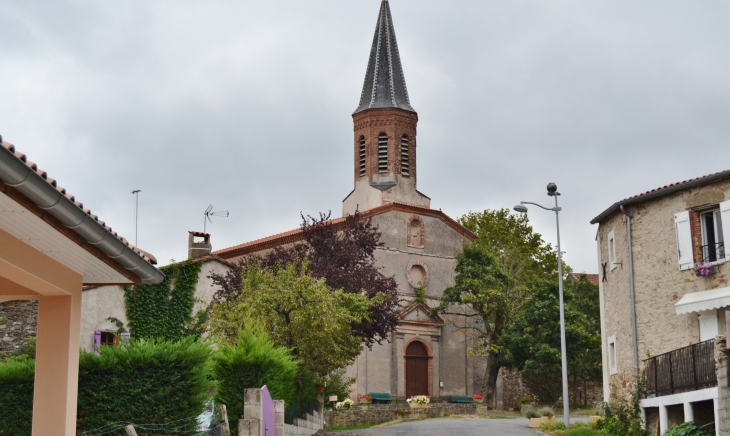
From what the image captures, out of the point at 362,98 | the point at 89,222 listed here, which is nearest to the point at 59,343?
the point at 89,222

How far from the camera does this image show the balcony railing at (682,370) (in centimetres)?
1966

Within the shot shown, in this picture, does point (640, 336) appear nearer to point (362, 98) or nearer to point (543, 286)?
point (543, 286)

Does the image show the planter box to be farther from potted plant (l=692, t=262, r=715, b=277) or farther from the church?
the church

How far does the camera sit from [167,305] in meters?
34.8

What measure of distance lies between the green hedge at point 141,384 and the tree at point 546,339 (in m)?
27.4

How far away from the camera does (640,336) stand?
2569cm

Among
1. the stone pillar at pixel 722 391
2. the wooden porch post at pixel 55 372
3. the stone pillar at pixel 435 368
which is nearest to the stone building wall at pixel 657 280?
the stone pillar at pixel 722 391

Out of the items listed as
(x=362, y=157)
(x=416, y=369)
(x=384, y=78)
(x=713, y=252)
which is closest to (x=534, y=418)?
(x=713, y=252)

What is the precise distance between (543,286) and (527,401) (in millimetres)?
5662

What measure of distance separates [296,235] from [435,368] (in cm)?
941

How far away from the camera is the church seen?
149 feet

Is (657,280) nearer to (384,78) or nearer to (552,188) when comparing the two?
(552,188)

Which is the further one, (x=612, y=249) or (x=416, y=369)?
(x=416, y=369)

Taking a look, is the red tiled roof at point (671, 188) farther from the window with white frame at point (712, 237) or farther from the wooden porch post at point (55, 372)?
the wooden porch post at point (55, 372)
